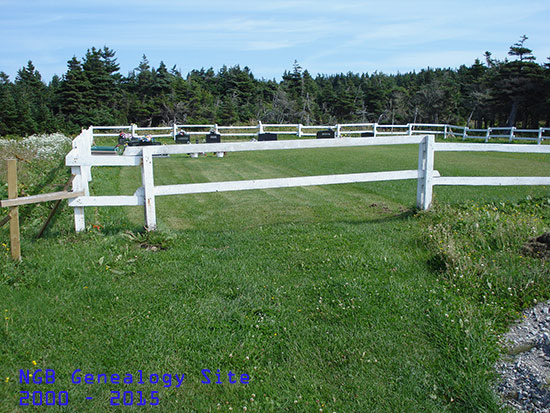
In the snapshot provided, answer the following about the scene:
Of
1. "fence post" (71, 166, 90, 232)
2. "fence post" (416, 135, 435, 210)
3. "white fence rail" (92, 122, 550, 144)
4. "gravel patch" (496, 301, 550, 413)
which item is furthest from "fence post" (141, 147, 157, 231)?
"white fence rail" (92, 122, 550, 144)

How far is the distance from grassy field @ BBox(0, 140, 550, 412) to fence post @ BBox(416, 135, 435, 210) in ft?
0.79

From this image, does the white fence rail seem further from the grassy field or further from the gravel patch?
the gravel patch

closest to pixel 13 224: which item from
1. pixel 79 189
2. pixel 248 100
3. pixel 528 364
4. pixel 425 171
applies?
pixel 79 189

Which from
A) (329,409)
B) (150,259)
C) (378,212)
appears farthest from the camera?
(378,212)

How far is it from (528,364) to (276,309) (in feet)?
6.80

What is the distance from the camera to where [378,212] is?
25.5 ft

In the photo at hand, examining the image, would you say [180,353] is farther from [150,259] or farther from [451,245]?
[451,245]

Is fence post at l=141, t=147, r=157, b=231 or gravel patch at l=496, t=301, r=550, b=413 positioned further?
fence post at l=141, t=147, r=157, b=231

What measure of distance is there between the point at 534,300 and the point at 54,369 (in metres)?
4.10

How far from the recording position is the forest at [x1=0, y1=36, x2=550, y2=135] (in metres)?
48.5

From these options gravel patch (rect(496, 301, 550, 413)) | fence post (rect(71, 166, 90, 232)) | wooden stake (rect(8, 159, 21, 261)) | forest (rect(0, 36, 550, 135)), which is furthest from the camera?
forest (rect(0, 36, 550, 135))

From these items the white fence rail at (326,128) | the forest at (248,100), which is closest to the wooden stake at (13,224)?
the white fence rail at (326,128)

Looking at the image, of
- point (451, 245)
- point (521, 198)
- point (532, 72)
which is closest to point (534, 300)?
point (451, 245)

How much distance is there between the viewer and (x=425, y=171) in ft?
22.9
